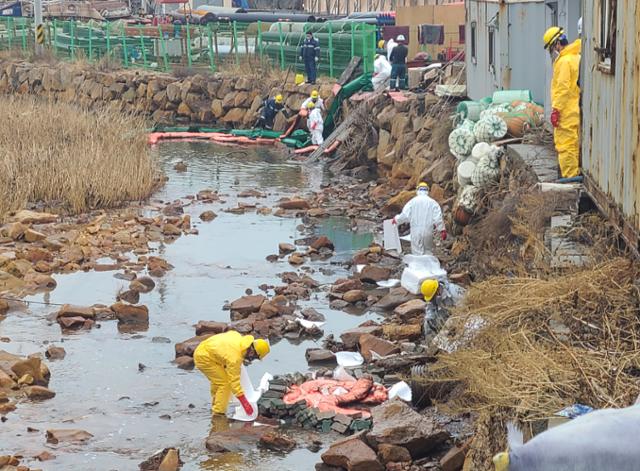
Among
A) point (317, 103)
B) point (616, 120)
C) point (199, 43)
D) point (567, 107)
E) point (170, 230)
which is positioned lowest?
point (170, 230)

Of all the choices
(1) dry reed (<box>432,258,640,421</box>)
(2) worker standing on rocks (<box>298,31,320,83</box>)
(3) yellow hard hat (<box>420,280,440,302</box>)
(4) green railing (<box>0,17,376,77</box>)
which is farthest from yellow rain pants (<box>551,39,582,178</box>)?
(2) worker standing on rocks (<box>298,31,320,83</box>)

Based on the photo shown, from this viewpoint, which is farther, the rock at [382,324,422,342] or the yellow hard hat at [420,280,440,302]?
the rock at [382,324,422,342]

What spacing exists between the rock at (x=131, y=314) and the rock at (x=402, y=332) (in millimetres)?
3135

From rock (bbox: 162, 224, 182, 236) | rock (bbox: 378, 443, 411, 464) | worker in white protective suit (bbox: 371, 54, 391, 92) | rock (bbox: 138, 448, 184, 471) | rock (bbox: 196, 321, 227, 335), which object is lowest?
rock (bbox: 162, 224, 182, 236)

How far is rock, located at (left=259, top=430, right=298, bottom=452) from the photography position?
376 inches

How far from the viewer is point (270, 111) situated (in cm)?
3281

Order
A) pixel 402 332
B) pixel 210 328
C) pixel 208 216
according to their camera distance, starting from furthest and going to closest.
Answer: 1. pixel 208 216
2. pixel 210 328
3. pixel 402 332

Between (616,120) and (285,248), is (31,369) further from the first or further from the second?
(285,248)

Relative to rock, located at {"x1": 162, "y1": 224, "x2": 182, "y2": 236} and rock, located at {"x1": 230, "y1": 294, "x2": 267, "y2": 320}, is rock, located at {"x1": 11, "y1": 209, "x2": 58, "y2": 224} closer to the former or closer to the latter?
rock, located at {"x1": 162, "y1": 224, "x2": 182, "y2": 236}

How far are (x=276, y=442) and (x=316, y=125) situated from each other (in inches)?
790

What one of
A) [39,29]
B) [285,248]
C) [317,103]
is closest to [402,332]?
[285,248]

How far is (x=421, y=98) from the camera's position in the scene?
2488 cm

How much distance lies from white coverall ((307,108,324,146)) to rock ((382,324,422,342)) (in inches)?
660

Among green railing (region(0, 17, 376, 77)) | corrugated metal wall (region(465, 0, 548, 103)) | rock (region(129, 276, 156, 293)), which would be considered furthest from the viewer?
green railing (region(0, 17, 376, 77))
